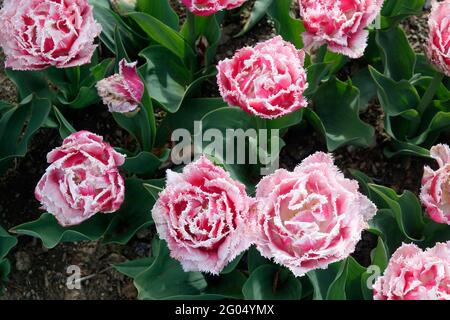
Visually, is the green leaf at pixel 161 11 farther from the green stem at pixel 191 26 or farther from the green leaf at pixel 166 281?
the green leaf at pixel 166 281

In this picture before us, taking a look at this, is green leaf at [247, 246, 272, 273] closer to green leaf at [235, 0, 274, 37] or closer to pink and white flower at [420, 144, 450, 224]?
pink and white flower at [420, 144, 450, 224]

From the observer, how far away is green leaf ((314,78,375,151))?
1591mm

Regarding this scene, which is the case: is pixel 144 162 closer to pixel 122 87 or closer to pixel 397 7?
pixel 122 87

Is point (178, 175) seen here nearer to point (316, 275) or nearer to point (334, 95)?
point (316, 275)

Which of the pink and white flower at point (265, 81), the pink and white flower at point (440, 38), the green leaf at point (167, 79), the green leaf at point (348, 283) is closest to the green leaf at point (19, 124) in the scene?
the green leaf at point (167, 79)

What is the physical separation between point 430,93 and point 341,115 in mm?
220

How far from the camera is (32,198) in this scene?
Result: 5.68 feet

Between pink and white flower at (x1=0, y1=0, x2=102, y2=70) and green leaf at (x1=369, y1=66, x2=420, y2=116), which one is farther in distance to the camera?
green leaf at (x1=369, y1=66, x2=420, y2=116)

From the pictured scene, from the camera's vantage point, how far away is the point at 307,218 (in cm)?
112

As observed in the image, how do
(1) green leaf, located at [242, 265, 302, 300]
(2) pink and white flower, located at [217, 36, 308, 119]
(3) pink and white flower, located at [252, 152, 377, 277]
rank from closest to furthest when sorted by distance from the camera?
1. (3) pink and white flower, located at [252, 152, 377, 277]
2. (2) pink and white flower, located at [217, 36, 308, 119]
3. (1) green leaf, located at [242, 265, 302, 300]

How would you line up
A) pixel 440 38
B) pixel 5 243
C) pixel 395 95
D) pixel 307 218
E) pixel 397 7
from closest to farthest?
pixel 307 218 < pixel 440 38 < pixel 5 243 < pixel 395 95 < pixel 397 7

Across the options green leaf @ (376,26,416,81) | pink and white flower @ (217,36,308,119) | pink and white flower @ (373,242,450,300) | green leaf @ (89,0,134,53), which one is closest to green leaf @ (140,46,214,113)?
green leaf @ (89,0,134,53)

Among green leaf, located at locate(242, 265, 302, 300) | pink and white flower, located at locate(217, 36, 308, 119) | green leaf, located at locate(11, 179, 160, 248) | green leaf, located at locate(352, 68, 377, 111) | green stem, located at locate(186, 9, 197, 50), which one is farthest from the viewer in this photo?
green leaf, located at locate(352, 68, 377, 111)

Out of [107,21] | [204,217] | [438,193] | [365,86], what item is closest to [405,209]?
[438,193]
